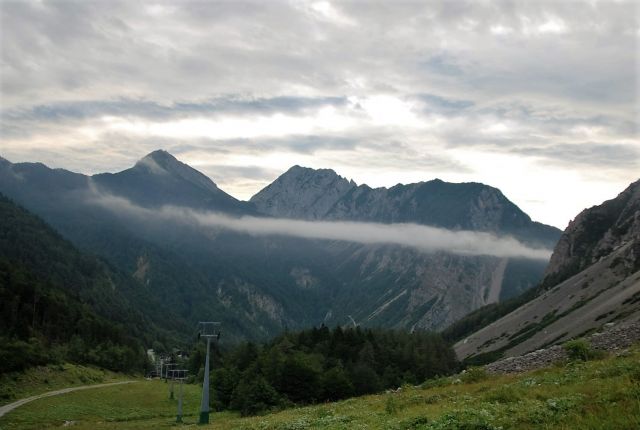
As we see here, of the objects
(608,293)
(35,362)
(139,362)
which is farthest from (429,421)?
(608,293)

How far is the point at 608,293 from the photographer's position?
197m

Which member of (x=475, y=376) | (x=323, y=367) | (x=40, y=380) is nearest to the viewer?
(x=475, y=376)

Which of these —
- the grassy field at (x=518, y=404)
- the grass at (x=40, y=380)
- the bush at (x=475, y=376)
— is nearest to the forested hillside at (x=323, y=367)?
the grass at (x=40, y=380)

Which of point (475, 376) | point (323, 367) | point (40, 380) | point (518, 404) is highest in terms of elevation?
point (518, 404)

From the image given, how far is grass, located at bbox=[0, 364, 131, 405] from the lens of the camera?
2978 inches

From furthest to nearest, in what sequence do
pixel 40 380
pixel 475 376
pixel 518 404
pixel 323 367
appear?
pixel 323 367 < pixel 40 380 < pixel 475 376 < pixel 518 404

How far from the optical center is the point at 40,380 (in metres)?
87.4

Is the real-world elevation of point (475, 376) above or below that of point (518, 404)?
below

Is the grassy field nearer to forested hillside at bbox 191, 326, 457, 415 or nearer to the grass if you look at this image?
the grass

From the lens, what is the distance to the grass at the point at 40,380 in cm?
7565

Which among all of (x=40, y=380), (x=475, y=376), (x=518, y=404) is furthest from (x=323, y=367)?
(x=518, y=404)

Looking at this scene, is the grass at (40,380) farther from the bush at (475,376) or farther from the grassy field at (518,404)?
the bush at (475,376)

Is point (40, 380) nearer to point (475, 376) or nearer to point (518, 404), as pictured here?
point (475, 376)

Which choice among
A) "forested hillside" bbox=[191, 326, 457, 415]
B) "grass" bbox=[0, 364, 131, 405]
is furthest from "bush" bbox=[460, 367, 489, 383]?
"grass" bbox=[0, 364, 131, 405]
